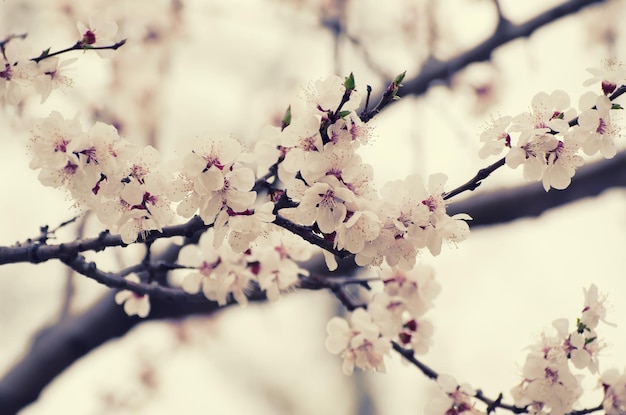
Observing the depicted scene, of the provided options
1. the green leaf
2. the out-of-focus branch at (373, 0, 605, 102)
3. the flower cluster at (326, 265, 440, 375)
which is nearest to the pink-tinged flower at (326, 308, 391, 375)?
the flower cluster at (326, 265, 440, 375)

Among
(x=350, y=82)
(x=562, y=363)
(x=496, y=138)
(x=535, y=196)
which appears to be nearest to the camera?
(x=350, y=82)

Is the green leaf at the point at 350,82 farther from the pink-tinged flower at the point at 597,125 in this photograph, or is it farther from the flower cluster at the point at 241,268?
the flower cluster at the point at 241,268

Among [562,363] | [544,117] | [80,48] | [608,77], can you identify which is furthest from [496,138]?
[80,48]

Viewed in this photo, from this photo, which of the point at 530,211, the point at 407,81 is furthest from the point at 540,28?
the point at 530,211

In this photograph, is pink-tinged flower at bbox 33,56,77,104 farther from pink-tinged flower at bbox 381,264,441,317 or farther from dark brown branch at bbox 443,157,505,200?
pink-tinged flower at bbox 381,264,441,317

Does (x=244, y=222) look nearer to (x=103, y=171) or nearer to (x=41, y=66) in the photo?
(x=103, y=171)

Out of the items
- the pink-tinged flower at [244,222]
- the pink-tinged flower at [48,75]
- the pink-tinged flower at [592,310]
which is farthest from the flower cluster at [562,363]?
the pink-tinged flower at [48,75]
